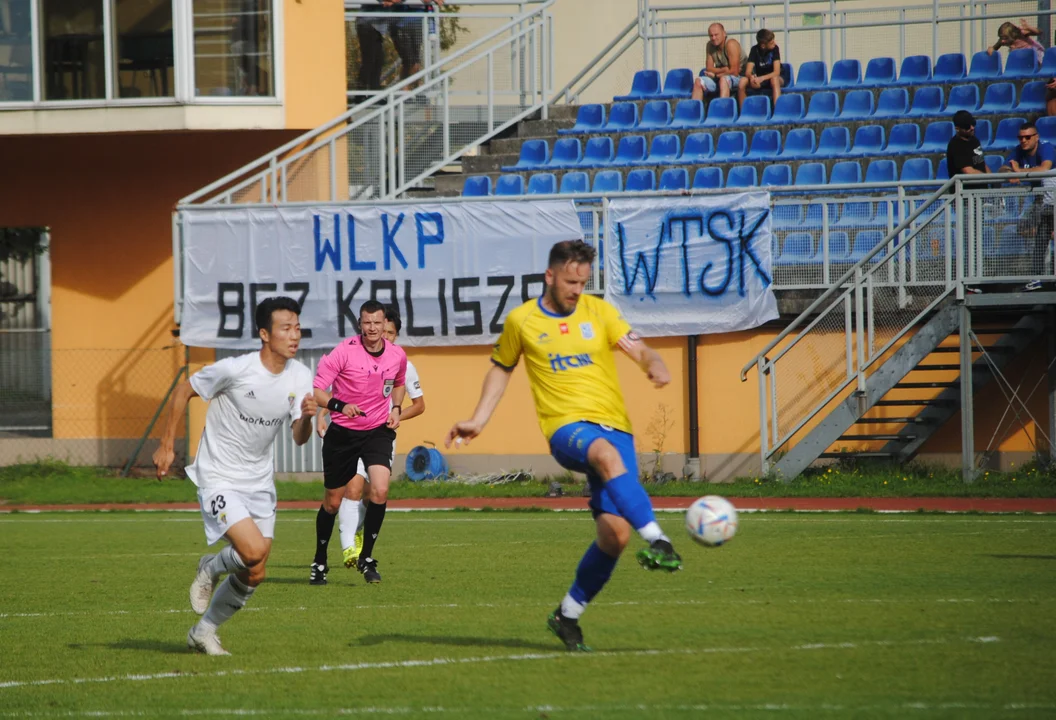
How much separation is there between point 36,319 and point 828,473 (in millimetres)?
14396

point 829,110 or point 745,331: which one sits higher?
point 829,110

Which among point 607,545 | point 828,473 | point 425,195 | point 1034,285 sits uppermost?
point 425,195

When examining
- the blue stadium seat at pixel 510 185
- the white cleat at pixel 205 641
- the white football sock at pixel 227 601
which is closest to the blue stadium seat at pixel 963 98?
the blue stadium seat at pixel 510 185

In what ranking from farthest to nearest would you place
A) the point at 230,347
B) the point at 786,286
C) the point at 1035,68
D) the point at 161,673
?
the point at 1035,68 < the point at 230,347 < the point at 786,286 < the point at 161,673

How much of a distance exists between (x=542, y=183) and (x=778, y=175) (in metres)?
3.79

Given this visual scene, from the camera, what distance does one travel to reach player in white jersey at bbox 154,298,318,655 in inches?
334

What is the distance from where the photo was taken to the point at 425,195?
79.8 feet

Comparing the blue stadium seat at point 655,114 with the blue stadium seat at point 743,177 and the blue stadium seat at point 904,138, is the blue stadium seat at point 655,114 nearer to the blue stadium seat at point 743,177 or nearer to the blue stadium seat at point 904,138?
the blue stadium seat at point 743,177

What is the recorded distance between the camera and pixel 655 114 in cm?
2472

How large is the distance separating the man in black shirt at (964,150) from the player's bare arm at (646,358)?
Answer: 12409 mm

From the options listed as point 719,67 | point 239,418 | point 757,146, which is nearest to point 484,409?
point 239,418

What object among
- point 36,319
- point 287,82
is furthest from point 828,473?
point 36,319

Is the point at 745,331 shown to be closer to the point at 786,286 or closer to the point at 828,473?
the point at 786,286

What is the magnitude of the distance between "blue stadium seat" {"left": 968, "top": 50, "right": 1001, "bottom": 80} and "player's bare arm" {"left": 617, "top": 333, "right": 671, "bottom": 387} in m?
17.4
